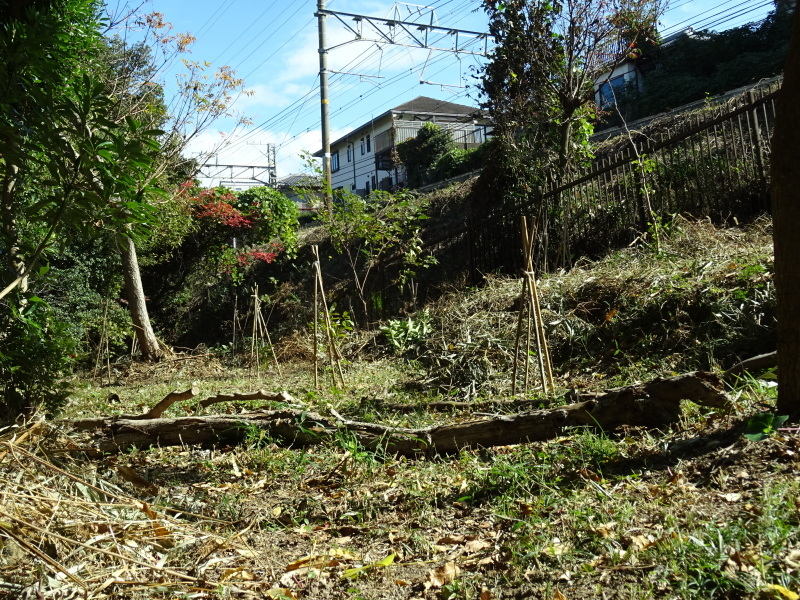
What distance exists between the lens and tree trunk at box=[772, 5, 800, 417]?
2.95 meters

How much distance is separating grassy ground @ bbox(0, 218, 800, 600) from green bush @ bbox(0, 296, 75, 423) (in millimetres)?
623

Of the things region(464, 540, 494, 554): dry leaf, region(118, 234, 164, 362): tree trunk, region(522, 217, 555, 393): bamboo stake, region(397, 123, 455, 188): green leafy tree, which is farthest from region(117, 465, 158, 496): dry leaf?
region(397, 123, 455, 188): green leafy tree

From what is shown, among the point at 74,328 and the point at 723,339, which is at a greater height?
the point at 74,328

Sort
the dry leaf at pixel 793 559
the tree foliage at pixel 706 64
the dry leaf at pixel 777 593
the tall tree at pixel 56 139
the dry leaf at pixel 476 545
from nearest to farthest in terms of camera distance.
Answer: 1. the dry leaf at pixel 777 593
2. the dry leaf at pixel 793 559
3. the dry leaf at pixel 476 545
4. the tall tree at pixel 56 139
5. the tree foliage at pixel 706 64

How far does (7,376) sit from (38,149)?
2009 millimetres

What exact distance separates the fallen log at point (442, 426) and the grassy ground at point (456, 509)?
0.09m

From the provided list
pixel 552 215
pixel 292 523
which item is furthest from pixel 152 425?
pixel 552 215

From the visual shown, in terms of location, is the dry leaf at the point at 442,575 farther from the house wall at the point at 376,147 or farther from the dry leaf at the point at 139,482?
the house wall at the point at 376,147

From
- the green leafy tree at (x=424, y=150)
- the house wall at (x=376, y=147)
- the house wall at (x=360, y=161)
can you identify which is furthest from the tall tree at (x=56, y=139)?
the house wall at (x=360, y=161)

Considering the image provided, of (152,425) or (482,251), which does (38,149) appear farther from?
(482,251)

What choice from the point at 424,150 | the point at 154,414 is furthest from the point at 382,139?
the point at 154,414

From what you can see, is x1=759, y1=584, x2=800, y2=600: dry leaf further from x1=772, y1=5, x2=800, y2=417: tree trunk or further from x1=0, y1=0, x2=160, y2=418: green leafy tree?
x1=0, y1=0, x2=160, y2=418: green leafy tree

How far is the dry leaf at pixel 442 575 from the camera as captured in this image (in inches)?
98.0

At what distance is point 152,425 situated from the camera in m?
4.61
